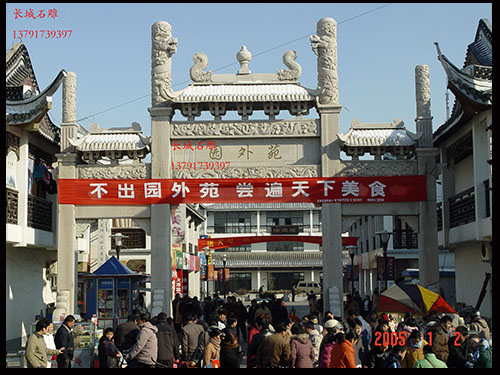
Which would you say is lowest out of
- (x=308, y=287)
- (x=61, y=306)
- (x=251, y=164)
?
(x=308, y=287)

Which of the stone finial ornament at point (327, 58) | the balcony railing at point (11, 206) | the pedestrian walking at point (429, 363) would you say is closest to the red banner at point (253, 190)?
the balcony railing at point (11, 206)

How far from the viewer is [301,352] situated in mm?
10383

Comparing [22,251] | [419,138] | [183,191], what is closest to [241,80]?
[183,191]

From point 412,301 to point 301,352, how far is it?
5.21m

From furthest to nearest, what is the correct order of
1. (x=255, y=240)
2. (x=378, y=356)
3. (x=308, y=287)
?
(x=308, y=287) → (x=255, y=240) → (x=378, y=356)

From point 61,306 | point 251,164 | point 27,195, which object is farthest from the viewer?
point 251,164

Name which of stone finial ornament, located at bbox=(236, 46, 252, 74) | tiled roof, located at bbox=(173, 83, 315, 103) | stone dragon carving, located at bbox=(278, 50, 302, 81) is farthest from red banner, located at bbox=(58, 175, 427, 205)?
stone finial ornament, located at bbox=(236, 46, 252, 74)

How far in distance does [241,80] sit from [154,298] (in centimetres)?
719

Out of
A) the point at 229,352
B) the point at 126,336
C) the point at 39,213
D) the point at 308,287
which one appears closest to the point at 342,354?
the point at 229,352

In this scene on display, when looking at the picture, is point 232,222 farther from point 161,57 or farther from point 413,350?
point 413,350

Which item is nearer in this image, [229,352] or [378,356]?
[229,352]

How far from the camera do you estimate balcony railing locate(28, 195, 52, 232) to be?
20969mm

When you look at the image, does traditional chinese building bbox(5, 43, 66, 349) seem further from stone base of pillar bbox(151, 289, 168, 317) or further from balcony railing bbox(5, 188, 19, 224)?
stone base of pillar bbox(151, 289, 168, 317)

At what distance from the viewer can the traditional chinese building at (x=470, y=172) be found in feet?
60.0
